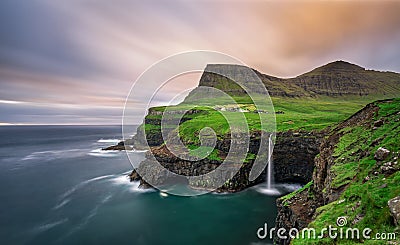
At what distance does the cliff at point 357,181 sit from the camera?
28.8 feet

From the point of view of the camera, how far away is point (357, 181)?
38.0ft

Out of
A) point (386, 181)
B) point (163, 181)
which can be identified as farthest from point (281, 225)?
point (163, 181)

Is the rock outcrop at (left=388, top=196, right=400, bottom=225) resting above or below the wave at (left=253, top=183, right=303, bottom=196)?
above

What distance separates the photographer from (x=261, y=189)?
3944 centimetres

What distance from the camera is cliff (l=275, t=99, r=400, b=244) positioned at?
879 centimetres

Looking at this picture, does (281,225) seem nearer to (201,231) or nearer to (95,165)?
(201,231)

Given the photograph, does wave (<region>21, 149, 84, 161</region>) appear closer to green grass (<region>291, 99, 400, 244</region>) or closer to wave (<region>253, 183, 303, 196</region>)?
wave (<region>253, 183, 303, 196</region>)

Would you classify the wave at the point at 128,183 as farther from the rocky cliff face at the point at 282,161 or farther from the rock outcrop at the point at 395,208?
the rock outcrop at the point at 395,208

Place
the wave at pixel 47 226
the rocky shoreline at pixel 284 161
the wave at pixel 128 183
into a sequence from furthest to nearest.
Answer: the rocky shoreline at pixel 284 161, the wave at pixel 128 183, the wave at pixel 47 226

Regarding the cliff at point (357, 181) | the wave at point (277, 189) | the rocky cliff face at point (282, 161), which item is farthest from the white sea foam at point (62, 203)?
the wave at point (277, 189)

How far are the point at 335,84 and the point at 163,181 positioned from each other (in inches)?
7008

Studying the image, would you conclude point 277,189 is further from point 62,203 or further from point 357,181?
point 62,203

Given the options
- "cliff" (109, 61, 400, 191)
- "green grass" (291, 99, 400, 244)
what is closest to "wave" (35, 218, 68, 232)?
"cliff" (109, 61, 400, 191)

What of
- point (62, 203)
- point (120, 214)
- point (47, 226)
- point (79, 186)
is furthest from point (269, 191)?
point (79, 186)
